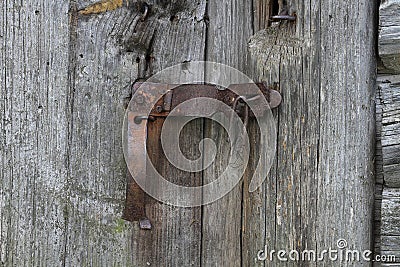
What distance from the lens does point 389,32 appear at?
4.23 ft

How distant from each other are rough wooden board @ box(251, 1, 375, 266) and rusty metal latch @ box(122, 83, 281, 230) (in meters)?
0.07

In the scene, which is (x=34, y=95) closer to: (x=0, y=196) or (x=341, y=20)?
(x=0, y=196)

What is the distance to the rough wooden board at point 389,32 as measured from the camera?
128cm

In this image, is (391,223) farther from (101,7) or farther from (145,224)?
(101,7)

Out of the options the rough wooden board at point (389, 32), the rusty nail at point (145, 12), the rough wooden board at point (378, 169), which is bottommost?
the rough wooden board at point (378, 169)

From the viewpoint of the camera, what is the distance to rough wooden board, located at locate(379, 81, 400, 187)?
1302 millimetres

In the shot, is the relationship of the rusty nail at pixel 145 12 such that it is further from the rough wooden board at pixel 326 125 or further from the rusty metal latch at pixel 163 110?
the rough wooden board at pixel 326 125

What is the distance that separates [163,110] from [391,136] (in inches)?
19.1

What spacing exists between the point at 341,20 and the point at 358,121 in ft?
0.72

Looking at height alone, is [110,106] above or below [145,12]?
below

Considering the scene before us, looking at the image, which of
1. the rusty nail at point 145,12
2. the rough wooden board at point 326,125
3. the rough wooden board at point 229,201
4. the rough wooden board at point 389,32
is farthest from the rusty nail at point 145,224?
the rough wooden board at point 389,32
